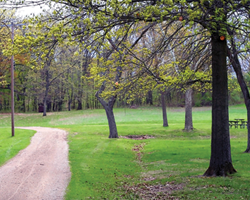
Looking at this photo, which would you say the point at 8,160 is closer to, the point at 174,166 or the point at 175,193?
the point at 174,166

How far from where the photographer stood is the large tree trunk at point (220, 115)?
8.47 metres

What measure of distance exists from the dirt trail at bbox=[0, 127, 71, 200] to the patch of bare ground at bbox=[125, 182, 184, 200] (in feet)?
7.02

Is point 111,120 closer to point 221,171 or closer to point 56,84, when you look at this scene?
point 221,171

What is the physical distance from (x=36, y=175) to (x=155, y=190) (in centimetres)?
423

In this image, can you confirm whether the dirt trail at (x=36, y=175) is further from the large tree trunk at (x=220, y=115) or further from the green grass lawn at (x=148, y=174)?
the large tree trunk at (x=220, y=115)

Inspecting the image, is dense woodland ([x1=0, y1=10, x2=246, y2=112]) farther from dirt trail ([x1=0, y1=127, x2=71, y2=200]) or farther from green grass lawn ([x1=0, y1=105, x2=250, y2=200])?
dirt trail ([x1=0, y1=127, x2=71, y2=200])

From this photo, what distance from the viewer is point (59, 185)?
328 inches

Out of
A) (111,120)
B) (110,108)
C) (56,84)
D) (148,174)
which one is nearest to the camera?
(148,174)

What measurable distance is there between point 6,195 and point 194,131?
62.9 ft

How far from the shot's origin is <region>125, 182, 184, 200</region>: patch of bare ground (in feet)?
24.7

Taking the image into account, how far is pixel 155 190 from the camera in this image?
8.17 meters

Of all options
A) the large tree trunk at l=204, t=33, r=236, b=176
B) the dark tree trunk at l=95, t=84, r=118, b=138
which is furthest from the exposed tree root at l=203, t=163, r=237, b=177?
the dark tree trunk at l=95, t=84, r=118, b=138

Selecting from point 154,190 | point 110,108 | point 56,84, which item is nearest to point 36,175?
point 154,190

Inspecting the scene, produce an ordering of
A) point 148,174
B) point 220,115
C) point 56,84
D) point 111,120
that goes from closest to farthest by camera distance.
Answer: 1. point 220,115
2. point 148,174
3. point 111,120
4. point 56,84
